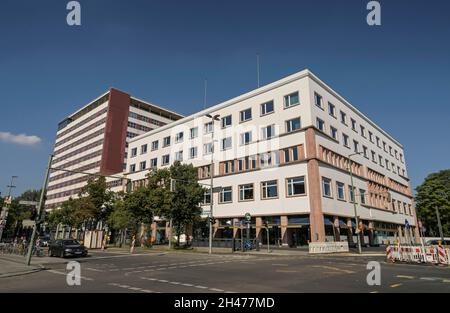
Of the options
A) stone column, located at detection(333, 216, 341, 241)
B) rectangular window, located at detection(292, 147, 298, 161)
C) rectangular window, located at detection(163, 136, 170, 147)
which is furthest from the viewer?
rectangular window, located at detection(163, 136, 170, 147)

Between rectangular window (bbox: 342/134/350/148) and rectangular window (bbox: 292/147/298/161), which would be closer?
rectangular window (bbox: 292/147/298/161)

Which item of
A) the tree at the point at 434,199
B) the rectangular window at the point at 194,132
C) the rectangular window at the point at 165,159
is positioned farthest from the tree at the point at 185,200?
the tree at the point at 434,199

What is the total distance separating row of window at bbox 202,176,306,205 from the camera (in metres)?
34.6

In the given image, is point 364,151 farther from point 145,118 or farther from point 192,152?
point 145,118

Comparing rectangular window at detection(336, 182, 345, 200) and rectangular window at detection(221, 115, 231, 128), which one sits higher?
rectangular window at detection(221, 115, 231, 128)

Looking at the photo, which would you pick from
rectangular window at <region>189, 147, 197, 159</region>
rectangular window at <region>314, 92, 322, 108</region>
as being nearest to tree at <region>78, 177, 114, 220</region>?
rectangular window at <region>189, 147, 197, 159</region>

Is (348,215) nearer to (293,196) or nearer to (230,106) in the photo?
(293,196)

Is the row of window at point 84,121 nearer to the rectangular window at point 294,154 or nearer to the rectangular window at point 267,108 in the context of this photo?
the rectangular window at point 267,108

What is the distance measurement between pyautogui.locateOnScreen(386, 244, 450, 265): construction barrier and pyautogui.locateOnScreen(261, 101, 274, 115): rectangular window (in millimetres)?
23459

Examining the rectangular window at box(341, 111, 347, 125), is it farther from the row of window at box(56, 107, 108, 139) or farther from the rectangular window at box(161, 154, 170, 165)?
the row of window at box(56, 107, 108, 139)

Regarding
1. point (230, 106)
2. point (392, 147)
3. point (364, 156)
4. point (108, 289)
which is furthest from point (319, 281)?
point (392, 147)

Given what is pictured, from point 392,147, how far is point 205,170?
41.9m

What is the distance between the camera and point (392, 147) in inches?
2512
